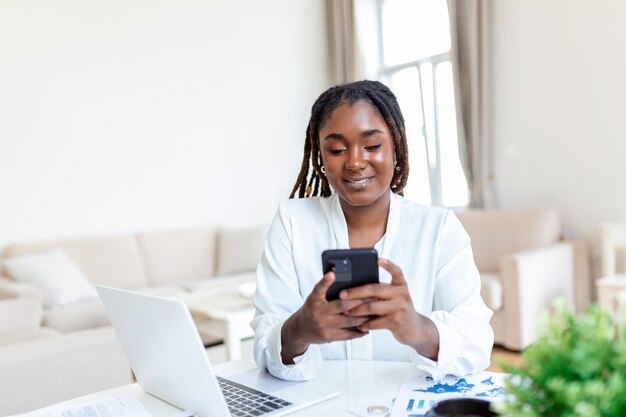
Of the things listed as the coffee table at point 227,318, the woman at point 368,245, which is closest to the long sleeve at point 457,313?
the woman at point 368,245

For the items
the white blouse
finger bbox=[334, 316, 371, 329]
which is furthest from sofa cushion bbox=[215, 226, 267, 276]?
finger bbox=[334, 316, 371, 329]

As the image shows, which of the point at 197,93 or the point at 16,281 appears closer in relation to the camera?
the point at 16,281

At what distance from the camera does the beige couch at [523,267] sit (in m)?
3.31

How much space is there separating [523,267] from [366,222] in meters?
2.27

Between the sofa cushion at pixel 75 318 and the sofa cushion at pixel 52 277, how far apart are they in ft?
0.45

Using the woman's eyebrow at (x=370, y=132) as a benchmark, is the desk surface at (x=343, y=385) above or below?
below

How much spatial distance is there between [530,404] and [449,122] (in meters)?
4.53

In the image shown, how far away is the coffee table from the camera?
272cm

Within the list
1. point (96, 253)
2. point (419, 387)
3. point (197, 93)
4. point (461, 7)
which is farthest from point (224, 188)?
point (419, 387)

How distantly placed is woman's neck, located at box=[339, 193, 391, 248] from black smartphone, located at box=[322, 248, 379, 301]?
16.2 inches

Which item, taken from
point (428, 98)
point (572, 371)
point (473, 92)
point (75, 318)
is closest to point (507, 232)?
point (473, 92)

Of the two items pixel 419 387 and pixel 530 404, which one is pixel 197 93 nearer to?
pixel 419 387

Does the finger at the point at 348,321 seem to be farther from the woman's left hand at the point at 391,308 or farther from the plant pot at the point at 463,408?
the plant pot at the point at 463,408

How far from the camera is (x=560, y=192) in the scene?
159 inches
